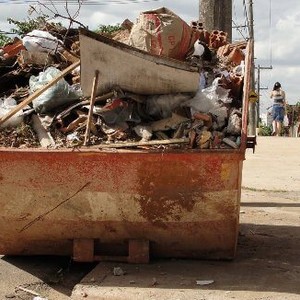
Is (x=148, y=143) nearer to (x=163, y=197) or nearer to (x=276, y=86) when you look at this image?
(x=163, y=197)

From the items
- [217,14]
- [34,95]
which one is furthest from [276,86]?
[34,95]

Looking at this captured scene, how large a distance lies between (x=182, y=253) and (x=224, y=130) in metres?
0.92

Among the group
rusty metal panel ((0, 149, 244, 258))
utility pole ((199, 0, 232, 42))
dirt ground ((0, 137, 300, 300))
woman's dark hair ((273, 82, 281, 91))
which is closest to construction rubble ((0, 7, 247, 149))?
rusty metal panel ((0, 149, 244, 258))

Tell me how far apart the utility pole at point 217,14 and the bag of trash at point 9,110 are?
10.8 ft

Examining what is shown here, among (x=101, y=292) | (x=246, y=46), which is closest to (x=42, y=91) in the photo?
(x=101, y=292)

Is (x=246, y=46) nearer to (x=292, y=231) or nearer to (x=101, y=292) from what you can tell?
(x=292, y=231)

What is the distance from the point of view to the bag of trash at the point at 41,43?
5.20 metres

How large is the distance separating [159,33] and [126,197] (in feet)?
4.28

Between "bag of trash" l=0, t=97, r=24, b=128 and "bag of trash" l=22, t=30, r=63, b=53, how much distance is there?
0.61 metres

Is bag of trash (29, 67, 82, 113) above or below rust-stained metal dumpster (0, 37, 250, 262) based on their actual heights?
above

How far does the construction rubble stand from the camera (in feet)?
13.5

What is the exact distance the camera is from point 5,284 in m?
4.29

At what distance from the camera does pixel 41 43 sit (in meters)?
5.20

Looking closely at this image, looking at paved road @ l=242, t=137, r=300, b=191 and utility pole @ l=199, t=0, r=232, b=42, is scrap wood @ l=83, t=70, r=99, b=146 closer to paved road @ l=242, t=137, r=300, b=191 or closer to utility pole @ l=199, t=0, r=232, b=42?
utility pole @ l=199, t=0, r=232, b=42
